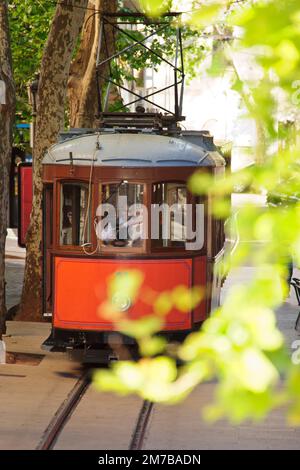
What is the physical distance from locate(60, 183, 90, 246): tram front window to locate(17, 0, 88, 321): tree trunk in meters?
3.71

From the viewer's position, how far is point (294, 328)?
1747cm

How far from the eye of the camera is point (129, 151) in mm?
13227

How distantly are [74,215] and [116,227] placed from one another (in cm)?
57

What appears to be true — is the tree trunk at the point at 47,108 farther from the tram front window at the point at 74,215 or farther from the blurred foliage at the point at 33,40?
the blurred foliage at the point at 33,40

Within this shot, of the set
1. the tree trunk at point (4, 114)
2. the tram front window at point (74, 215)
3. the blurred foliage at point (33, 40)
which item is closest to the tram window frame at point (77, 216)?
the tram front window at point (74, 215)

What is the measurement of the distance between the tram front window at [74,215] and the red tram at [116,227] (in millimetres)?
11

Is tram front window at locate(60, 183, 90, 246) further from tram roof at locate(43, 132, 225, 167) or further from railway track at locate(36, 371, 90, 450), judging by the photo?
railway track at locate(36, 371, 90, 450)

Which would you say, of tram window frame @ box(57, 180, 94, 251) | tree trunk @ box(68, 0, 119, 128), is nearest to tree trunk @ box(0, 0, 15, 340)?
tram window frame @ box(57, 180, 94, 251)

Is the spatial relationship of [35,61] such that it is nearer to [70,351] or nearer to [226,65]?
[70,351]

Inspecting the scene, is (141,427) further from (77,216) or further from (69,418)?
(77,216)

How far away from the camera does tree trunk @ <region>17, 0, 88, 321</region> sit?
16.7m

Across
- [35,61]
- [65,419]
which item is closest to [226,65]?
[65,419]

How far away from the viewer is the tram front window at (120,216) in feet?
42.8
